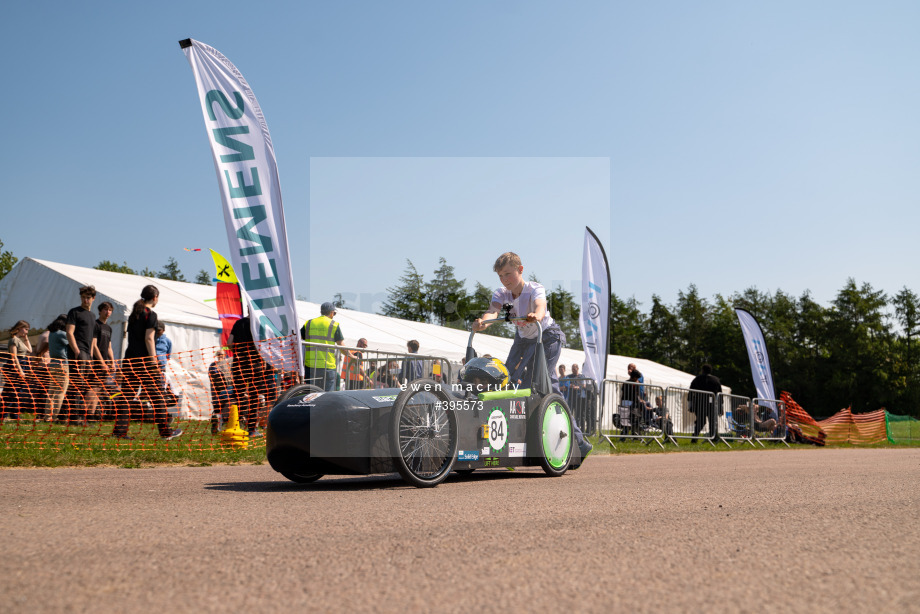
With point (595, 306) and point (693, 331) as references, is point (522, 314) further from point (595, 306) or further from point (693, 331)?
point (693, 331)

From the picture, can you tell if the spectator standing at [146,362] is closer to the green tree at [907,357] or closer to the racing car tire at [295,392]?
the racing car tire at [295,392]

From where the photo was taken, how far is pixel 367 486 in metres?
5.94

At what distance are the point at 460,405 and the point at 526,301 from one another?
1728 millimetres

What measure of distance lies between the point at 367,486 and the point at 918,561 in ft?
12.7

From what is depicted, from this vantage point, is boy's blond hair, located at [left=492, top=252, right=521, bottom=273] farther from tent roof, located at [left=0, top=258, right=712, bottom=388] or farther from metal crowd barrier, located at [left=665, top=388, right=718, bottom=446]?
metal crowd barrier, located at [left=665, top=388, right=718, bottom=446]

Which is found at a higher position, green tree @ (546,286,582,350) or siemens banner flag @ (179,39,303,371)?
siemens banner flag @ (179,39,303,371)

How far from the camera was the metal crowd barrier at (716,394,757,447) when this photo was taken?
19.4 meters

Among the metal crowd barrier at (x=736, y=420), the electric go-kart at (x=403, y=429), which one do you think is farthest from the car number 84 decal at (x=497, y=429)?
the metal crowd barrier at (x=736, y=420)

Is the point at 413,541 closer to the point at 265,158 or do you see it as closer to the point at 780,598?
the point at 780,598

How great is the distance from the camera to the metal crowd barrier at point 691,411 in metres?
18.4

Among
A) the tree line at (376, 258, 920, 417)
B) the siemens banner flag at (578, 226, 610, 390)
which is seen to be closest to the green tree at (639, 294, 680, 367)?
the tree line at (376, 258, 920, 417)

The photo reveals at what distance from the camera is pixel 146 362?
10398 millimetres

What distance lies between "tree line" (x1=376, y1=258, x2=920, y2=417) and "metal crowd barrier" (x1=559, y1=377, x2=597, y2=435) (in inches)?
1994

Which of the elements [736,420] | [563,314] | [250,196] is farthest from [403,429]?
[736,420]
